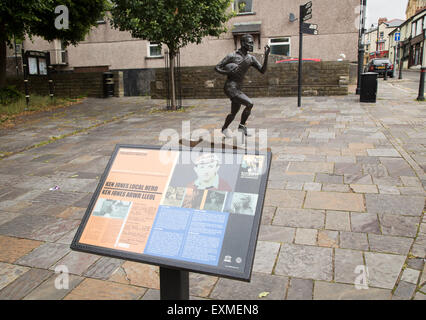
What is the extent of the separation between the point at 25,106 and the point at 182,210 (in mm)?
14631

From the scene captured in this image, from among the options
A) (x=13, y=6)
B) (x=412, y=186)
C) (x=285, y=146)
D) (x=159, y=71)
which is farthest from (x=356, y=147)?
(x=159, y=71)

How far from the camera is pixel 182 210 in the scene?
6.27 ft

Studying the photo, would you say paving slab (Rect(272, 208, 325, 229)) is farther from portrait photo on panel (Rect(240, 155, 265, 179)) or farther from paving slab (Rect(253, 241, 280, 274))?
portrait photo on panel (Rect(240, 155, 265, 179))

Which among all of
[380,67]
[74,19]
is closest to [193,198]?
[74,19]

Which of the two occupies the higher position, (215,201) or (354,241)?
(215,201)

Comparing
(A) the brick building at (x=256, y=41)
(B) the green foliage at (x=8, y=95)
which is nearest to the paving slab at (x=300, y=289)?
(B) the green foliage at (x=8, y=95)

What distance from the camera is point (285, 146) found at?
732 cm

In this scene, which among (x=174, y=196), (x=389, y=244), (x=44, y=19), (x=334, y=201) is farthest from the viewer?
(x=44, y=19)

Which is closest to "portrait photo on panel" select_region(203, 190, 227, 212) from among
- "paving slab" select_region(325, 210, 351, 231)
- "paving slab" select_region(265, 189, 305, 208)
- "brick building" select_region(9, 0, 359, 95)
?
"paving slab" select_region(325, 210, 351, 231)

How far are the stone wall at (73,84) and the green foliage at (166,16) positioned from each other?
252 inches

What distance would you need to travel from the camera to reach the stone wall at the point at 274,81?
15594 millimetres

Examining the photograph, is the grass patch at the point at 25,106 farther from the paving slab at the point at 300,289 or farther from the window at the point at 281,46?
the window at the point at 281,46

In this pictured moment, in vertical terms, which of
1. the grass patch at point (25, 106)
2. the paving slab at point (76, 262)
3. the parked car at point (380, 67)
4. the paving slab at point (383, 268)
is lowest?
the paving slab at point (76, 262)

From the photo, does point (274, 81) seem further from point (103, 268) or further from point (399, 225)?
point (103, 268)
